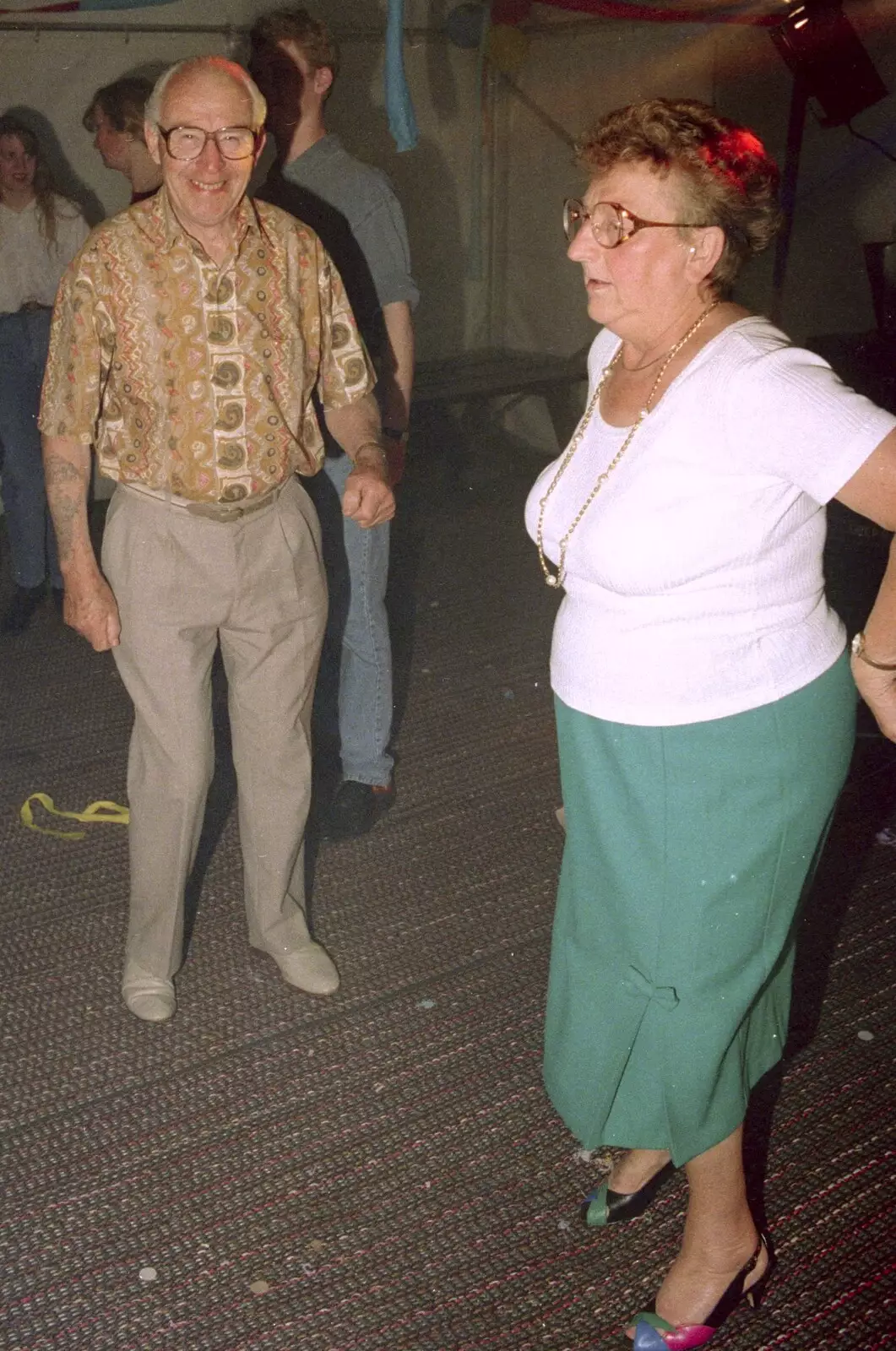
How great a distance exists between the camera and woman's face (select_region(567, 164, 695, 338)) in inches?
63.1

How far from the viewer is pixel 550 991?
1.98 metres

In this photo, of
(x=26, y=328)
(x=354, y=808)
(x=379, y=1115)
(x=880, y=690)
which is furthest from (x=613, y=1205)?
(x=26, y=328)

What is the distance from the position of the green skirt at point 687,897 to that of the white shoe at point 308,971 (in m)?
0.86

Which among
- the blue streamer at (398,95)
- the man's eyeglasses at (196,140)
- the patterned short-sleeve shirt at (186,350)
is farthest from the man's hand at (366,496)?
the blue streamer at (398,95)

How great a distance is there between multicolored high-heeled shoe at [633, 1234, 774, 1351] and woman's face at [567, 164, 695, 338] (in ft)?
4.37

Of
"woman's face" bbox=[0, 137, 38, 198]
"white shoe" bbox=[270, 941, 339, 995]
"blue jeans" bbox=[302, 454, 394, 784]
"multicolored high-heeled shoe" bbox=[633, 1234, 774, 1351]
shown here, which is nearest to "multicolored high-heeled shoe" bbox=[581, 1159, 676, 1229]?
"multicolored high-heeled shoe" bbox=[633, 1234, 774, 1351]

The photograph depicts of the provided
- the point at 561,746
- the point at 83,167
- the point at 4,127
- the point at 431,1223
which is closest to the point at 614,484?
the point at 561,746

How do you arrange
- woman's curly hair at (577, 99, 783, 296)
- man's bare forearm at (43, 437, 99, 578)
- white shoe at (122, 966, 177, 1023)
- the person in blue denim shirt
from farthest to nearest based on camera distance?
the person in blue denim shirt, white shoe at (122, 966, 177, 1023), man's bare forearm at (43, 437, 99, 578), woman's curly hair at (577, 99, 783, 296)

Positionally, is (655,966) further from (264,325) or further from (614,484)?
(264,325)

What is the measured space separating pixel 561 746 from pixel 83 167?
15.9 feet

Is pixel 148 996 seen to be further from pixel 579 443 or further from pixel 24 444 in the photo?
pixel 24 444

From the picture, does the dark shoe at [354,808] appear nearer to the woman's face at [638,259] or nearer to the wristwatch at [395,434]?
the wristwatch at [395,434]

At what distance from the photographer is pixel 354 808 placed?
3250 millimetres

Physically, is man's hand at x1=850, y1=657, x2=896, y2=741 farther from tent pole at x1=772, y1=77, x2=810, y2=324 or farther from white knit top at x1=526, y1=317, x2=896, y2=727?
tent pole at x1=772, y1=77, x2=810, y2=324
